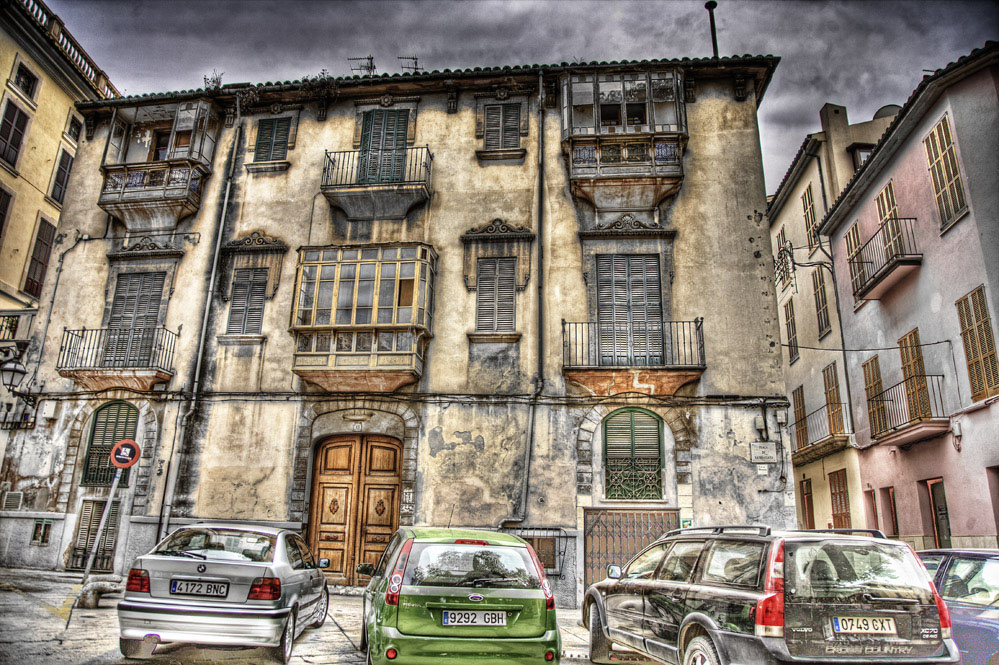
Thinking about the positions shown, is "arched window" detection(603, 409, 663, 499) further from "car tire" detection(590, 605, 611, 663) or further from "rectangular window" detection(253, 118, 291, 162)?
"rectangular window" detection(253, 118, 291, 162)

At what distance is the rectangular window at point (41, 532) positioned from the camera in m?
14.9

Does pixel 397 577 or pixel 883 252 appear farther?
pixel 883 252

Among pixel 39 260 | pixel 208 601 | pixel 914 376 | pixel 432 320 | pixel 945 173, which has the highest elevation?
pixel 39 260

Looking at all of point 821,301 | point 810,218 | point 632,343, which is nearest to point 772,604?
point 632,343

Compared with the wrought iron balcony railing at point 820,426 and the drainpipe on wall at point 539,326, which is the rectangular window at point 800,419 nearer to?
the wrought iron balcony railing at point 820,426

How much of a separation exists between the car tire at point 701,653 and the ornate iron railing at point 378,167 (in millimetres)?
12318

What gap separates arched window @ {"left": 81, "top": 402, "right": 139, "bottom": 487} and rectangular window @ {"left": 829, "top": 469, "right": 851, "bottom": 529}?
20084 mm

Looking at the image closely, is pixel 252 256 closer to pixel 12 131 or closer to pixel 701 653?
pixel 12 131

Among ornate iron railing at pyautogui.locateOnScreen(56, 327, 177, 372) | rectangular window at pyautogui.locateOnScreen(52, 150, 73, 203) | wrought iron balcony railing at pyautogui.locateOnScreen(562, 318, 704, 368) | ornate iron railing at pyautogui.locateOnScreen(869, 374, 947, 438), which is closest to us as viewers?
wrought iron balcony railing at pyautogui.locateOnScreen(562, 318, 704, 368)

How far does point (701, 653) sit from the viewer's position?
18.9ft

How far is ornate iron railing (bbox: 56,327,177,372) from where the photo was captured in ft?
51.4

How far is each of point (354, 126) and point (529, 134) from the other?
15.2 feet

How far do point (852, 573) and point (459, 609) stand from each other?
3394 millimetres

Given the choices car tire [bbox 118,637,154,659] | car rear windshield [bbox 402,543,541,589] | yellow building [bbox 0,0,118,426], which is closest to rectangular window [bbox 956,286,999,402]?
car rear windshield [bbox 402,543,541,589]
